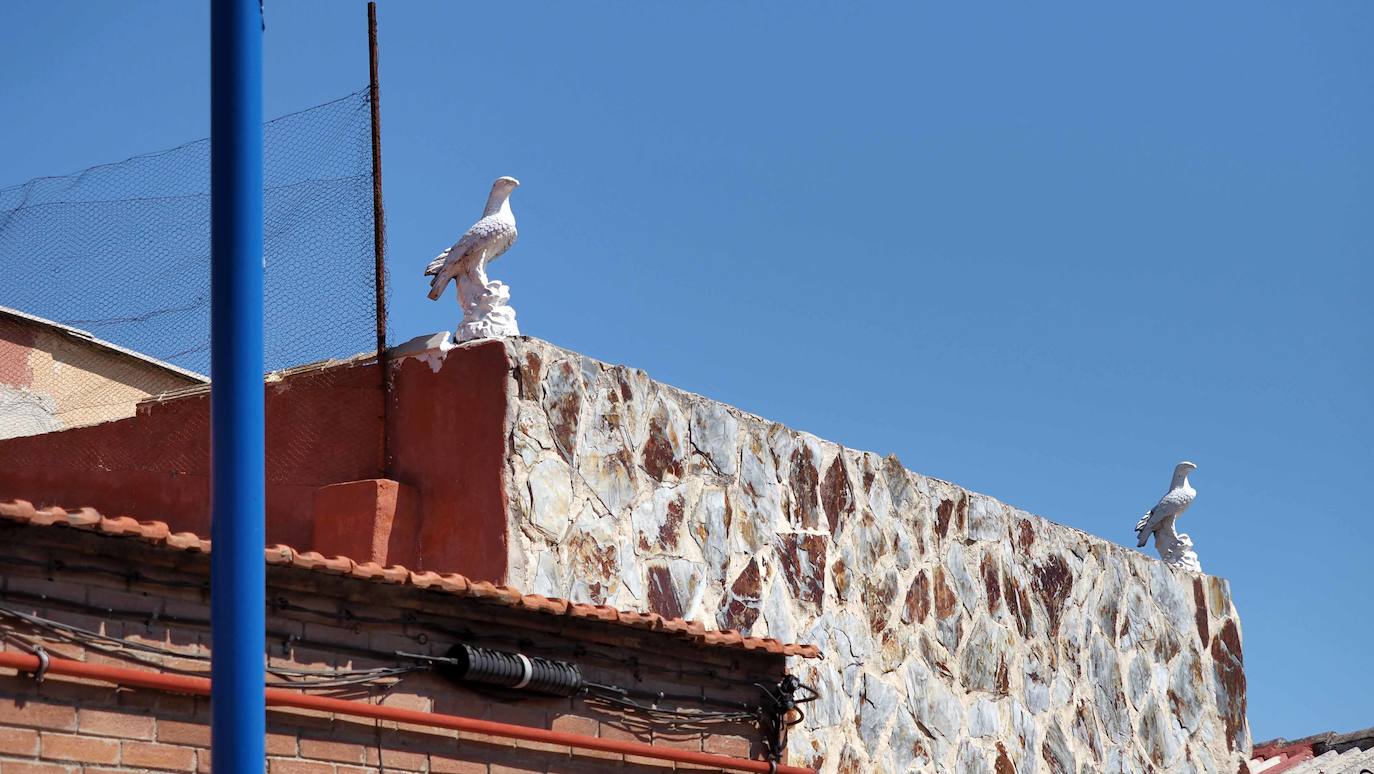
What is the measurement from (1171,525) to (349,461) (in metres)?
9.16

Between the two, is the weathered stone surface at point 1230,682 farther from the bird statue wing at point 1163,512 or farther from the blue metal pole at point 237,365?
the blue metal pole at point 237,365

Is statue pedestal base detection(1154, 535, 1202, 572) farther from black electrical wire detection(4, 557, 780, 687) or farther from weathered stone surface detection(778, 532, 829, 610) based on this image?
black electrical wire detection(4, 557, 780, 687)

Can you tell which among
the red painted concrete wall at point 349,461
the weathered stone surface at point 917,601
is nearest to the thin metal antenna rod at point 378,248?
the red painted concrete wall at point 349,461

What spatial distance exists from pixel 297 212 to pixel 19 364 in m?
4.70

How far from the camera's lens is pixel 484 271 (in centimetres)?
1075

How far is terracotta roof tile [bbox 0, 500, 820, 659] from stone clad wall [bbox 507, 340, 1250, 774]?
1.27m

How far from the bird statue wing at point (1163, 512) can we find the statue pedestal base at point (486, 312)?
8488 mm

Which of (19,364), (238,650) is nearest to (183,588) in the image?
(238,650)

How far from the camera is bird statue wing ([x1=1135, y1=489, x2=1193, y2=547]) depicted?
17062 millimetres

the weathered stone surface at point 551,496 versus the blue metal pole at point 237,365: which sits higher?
the weathered stone surface at point 551,496

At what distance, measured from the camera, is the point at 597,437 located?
35.8ft

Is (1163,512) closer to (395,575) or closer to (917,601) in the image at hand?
(917,601)

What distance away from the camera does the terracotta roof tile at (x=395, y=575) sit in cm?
667

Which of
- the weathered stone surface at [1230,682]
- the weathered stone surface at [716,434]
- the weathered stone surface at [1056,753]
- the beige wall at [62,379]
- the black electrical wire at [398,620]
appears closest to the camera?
the black electrical wire at [398,620]
